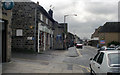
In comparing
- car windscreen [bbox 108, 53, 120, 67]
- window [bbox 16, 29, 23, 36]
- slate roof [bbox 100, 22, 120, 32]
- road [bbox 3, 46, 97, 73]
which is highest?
slate roof [bbox 100, 22, 120, 32]

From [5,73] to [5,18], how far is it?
4.34 metres

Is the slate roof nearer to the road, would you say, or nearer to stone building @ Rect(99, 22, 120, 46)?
stone building @ Rect(99, 22, 120, 46)

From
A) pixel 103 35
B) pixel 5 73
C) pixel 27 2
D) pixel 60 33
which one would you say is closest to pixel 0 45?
pixel 5 73

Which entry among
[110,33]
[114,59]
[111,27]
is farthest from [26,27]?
[111,27]

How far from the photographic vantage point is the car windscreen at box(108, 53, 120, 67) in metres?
5.75

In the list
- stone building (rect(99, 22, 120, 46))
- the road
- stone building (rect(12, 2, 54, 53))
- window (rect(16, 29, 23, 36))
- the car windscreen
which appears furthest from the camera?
stone building (rect(99, 22, 120, 46))

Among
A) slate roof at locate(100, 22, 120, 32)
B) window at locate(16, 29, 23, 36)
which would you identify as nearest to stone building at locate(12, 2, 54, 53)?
window at locate(16, 29, 23, 36)

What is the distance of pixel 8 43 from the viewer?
12000 mm

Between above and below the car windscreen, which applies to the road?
below

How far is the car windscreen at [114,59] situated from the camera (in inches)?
226

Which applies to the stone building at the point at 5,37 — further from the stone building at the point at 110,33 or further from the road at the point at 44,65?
the stone building at the point at 110,33

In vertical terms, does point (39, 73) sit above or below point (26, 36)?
below

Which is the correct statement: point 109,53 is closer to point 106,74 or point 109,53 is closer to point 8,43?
point 106,74

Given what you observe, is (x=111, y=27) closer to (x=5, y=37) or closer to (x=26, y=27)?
(x=26, y=27)
